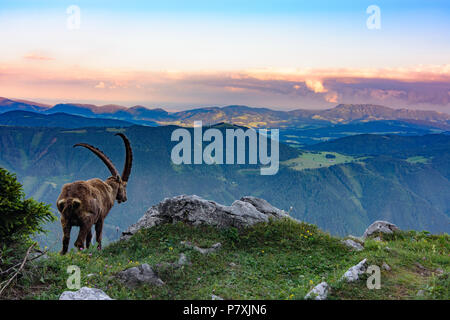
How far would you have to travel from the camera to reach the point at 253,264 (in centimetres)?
1316

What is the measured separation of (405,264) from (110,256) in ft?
34.6

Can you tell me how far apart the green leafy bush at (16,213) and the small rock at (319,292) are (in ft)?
25.9

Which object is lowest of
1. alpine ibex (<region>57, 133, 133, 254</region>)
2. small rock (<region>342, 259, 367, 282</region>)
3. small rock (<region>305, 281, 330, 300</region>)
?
small rock (<region>342, 259, 367, 282</region>)

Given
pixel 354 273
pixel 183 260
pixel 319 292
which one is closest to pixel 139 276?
pixel 183 260

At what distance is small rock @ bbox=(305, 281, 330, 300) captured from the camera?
367 inches

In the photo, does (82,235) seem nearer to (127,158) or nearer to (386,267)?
(127,158)

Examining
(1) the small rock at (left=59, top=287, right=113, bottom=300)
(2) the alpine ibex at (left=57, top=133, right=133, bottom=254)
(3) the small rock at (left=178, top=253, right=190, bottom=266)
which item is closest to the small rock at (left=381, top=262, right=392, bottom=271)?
(3) the small rock at (left=178, top=253, right=190, bottom=266)

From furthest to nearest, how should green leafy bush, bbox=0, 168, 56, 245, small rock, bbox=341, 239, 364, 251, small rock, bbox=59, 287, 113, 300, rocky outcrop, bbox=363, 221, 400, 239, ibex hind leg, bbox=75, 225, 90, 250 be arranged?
rocky outcrop, bbox=363, 221, 400, 239 → small rock, bbox=341, 239, 364, 251 → ibex hind leg, bbox=75, 225, 90, 250 → green leafy bush, bbox=0, 168, 56, 245 → small rock, bbox=59, 287, 113, 300

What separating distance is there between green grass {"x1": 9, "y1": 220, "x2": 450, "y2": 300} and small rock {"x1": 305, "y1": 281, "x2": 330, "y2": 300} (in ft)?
0.80

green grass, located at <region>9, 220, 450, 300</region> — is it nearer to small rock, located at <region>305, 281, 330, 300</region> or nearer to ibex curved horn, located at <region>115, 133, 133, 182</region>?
small rock, located at <region>305, 281, 330, 300</region>

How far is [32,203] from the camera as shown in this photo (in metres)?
11.1

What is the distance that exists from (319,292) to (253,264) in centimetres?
381
